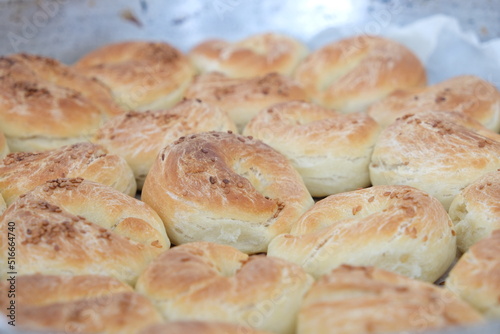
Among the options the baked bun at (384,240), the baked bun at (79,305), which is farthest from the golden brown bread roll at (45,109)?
the baked bun at (384,240)

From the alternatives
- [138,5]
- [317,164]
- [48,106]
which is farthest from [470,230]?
[138,5]

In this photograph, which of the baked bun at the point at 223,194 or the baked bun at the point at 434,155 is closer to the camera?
the baked bun at the point at 223,194

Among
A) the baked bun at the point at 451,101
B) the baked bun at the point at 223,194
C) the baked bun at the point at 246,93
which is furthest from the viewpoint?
the baked bun at the point at 246,93

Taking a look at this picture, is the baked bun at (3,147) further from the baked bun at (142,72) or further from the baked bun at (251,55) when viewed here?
the baked bun at (251,55)

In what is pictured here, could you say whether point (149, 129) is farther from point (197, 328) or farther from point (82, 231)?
point (197, 328)

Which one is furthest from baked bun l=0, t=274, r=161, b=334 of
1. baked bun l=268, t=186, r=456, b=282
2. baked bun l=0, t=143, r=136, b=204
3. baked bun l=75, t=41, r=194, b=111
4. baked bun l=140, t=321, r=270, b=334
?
baked bun l=75, t=41, r=194, b=111

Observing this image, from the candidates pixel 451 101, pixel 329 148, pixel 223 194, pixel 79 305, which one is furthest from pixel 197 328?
pixel 451 101

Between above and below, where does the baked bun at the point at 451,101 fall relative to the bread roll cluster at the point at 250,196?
above
